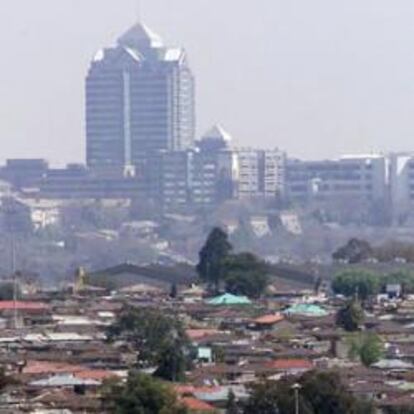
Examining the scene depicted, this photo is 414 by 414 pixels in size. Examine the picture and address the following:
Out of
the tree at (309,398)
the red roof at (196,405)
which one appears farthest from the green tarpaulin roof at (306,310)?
the tree at (309,398)

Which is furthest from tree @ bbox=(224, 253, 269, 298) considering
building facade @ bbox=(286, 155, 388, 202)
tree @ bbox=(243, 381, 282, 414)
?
building facade @ bbox=(286, 155, 388, 202)

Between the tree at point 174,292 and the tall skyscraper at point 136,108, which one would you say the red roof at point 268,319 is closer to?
the tree at point 174,292

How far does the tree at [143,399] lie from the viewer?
38688mm

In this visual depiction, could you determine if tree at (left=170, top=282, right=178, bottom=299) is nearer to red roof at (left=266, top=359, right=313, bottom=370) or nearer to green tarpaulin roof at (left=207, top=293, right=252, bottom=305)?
green tarpaulin roof at (left=207, top=293, right=252, bottom=305)

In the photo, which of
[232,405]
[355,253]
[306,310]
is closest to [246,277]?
[306,310]

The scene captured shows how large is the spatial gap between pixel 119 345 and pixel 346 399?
1302 cm

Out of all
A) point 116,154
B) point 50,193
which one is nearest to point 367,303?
point 50,193

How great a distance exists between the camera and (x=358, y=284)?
7088 cm

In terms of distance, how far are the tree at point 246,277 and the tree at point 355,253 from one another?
1142 cm

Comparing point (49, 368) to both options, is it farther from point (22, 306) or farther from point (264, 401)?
point (22, 306)

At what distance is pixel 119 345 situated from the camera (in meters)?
52.9

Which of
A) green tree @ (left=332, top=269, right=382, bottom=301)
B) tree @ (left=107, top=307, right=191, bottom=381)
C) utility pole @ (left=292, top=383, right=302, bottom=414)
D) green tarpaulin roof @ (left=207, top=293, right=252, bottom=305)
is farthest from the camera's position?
green tree @ (left=332, top=269, right=382, bottom=301)

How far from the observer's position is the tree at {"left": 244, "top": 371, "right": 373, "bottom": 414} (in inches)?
1548

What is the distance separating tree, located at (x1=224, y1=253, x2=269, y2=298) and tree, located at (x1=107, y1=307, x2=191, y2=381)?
1180 cm
